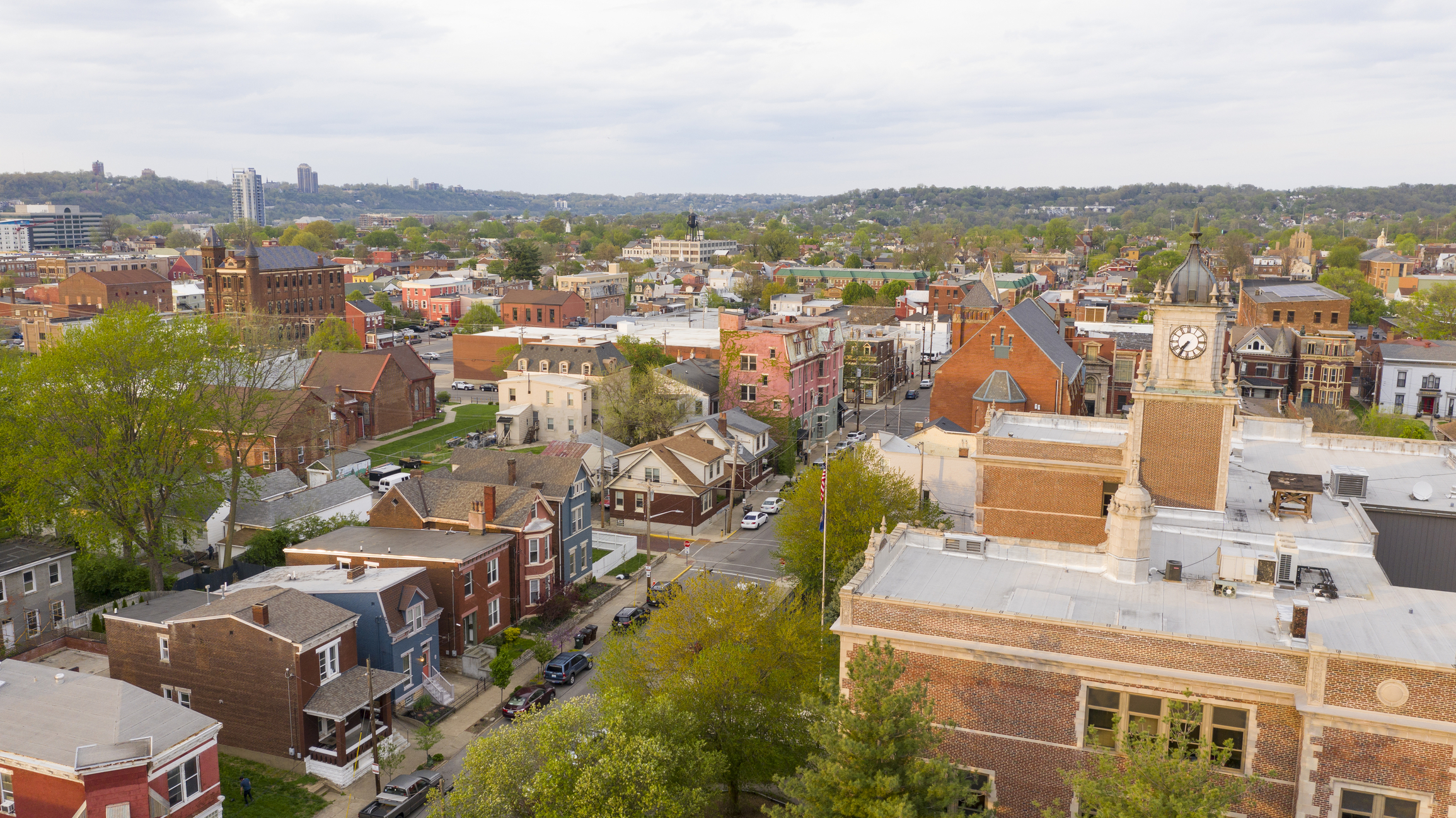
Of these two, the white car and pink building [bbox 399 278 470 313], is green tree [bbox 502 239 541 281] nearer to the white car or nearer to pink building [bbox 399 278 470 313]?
pink building [bbox 399 278 470 313]

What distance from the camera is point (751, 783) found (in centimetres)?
3198

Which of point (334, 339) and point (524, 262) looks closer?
point (334, 339)

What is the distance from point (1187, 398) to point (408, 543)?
1280 inches

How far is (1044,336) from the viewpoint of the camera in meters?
72.9

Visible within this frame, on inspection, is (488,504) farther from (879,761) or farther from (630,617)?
(879,761)

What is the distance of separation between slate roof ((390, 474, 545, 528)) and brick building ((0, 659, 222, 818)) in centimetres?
1694

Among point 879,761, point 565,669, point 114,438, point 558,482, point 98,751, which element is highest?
point 114,438

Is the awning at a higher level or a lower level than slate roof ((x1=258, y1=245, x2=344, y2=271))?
lower

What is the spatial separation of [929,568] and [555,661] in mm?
18596

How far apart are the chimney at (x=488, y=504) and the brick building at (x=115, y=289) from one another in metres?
110

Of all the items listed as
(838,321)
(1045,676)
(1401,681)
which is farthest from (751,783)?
(838,321)

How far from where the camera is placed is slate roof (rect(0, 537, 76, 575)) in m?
43.1

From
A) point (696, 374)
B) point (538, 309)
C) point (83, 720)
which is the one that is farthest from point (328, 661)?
point (538, 309)

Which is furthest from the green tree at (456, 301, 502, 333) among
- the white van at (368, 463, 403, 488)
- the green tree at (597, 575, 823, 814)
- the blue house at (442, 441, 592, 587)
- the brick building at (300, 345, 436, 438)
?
the green tree at (597, 575, 823, 814)
